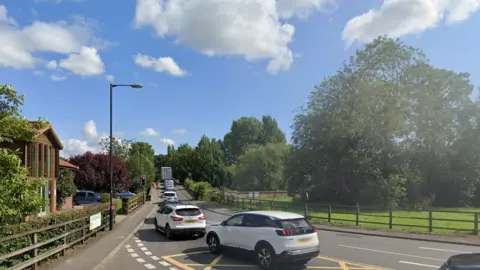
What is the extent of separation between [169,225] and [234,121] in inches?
3990

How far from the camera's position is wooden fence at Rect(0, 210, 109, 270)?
29.4 ft

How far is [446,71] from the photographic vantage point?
4769 cm

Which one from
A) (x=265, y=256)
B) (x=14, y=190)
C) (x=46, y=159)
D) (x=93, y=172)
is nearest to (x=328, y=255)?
(x=265, y=256)

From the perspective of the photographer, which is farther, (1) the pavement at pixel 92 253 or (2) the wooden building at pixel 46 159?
(2) the wooden building at pixel 46 159

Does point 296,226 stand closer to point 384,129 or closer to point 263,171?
point 384,129

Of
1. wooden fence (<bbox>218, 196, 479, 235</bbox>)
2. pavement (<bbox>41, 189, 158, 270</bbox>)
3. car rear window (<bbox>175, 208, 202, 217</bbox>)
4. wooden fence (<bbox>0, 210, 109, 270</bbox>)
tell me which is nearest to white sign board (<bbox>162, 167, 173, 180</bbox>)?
wooden fence (<bbox>218, 196, 479, 235</bbox>)

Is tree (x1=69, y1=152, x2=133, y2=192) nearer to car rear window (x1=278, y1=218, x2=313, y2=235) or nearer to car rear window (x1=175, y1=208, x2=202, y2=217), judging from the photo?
car rear window (x1=175, y1=208, x2=202, y2=217)

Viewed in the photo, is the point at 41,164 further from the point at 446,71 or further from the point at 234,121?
the point at 234,121

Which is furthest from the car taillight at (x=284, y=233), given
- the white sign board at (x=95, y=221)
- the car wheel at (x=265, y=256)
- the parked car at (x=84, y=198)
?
the parked car at (x=84, y=198)

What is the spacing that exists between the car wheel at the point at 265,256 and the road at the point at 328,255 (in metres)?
0.31

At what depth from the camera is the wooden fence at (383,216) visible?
736 inches

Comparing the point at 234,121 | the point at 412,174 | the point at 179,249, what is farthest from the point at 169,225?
the point at 234,121

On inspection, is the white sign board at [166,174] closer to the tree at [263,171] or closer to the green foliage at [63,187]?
the tree at [263,171]

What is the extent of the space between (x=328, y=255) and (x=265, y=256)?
2966 mm
